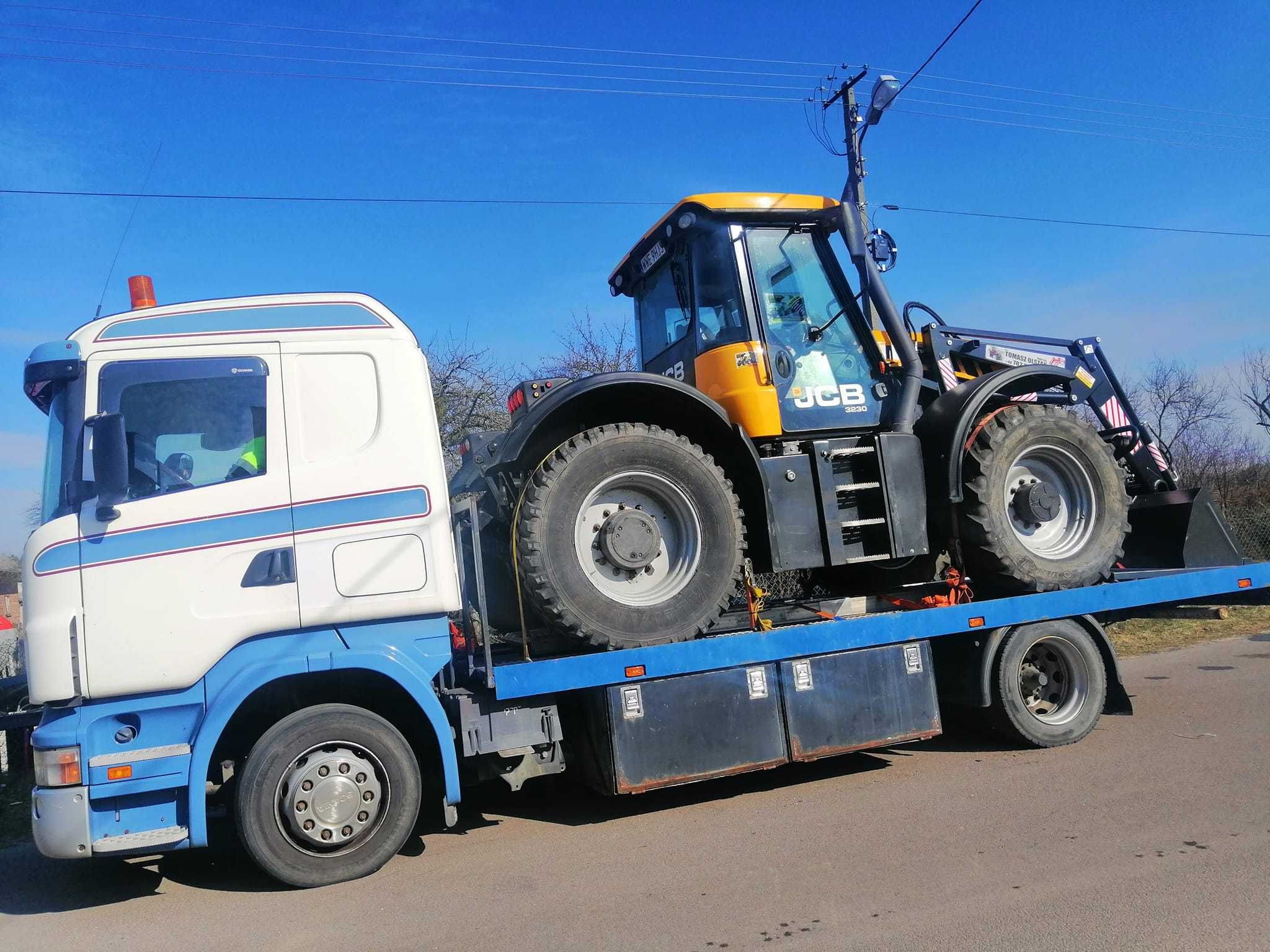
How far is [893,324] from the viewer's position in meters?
6.56

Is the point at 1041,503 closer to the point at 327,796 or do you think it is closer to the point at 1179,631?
the point at 327,796

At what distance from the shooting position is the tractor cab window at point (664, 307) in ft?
21.8

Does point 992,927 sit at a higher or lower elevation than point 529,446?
lower

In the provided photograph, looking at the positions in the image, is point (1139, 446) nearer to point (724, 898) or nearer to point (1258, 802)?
point (1258, 802)

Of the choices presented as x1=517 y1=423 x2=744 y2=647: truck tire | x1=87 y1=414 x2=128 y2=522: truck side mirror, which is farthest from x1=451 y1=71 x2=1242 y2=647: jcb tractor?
x1=87 y1=414 x2=128 y2=522: truck side mirror

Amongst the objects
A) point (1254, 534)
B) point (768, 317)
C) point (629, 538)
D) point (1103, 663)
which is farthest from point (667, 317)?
point (1254, 534)

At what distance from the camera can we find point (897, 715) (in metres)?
6.18

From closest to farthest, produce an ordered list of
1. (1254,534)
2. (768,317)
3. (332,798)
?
(332,798) → (768,317) → (1254,534)

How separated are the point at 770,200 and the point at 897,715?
357 centimetres

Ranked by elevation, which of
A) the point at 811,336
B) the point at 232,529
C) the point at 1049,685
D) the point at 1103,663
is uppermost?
the point at 811,336

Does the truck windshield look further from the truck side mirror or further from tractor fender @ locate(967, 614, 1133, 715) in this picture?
tractor fender @ locate(967, 614, 1133, 715)

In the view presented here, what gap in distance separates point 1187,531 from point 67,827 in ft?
26.4

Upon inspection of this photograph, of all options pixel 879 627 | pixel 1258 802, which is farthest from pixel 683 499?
pixel 1258 802

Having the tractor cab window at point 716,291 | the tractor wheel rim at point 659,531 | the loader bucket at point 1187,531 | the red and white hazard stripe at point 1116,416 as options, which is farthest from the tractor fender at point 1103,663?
the tractor cab window at point 716,291
